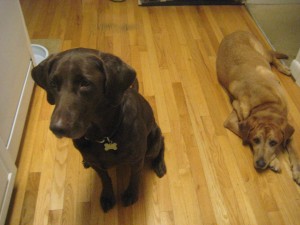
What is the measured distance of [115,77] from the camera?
1.09 m

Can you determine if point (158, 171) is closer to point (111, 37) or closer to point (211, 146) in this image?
point (211, 146)

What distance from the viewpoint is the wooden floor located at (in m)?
1.72

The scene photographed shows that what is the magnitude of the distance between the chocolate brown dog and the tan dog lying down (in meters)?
0.83

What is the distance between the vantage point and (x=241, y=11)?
11.4ft

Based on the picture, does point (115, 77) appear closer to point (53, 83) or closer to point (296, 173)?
point (53, 83)

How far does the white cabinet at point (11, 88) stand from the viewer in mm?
1635

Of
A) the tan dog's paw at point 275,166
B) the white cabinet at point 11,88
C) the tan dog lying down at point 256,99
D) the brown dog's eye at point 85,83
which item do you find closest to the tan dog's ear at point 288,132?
the tan dog lying down at point 256,99

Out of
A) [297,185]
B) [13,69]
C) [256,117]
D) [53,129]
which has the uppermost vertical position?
[53,129]

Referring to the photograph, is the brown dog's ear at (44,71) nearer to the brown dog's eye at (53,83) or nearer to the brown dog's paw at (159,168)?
the brown dog's eye at (53,83)

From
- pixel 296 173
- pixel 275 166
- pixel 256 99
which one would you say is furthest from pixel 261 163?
pixel 256 99

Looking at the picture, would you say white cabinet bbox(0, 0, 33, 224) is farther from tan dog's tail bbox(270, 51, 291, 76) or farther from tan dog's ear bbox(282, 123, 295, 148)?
tan dog's tail bbox(270, 51, 291, 76)

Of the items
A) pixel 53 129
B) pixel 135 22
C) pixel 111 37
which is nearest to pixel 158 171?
pixel 53 129

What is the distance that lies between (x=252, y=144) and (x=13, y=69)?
1.63m

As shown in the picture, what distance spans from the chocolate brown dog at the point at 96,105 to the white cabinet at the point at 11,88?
1.76ft
